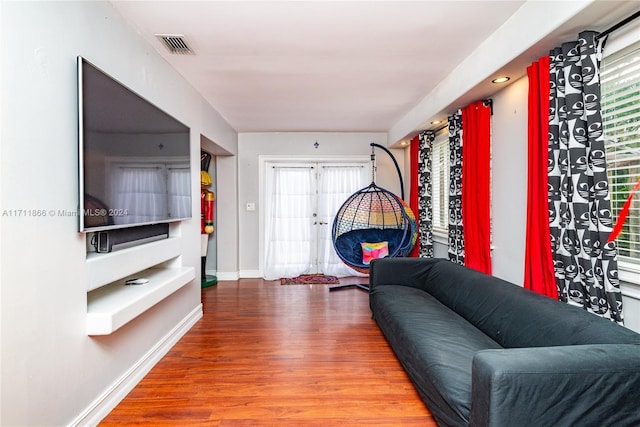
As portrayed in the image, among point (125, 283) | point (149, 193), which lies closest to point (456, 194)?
point (149, 193)

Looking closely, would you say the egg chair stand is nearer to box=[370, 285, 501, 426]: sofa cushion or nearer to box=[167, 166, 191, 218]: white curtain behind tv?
box=[370, 285, 501, 426]: sofa cushion

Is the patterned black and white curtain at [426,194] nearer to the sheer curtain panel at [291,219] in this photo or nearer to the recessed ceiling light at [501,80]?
the recessed ceiling light at [501,80]

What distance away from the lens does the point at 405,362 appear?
2154 millimetres

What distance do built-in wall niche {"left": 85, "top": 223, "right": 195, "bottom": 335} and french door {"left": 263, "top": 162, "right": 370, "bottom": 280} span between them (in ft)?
9.08

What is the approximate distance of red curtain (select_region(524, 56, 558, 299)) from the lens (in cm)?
207

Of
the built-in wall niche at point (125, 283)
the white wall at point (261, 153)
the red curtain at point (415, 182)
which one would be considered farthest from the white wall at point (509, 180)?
the white wall at point (261, 153)

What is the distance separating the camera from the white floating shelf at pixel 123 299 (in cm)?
177

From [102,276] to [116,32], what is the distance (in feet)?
4.94

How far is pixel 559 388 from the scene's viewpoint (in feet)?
3.98

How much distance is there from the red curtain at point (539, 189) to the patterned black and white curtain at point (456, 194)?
107 cm

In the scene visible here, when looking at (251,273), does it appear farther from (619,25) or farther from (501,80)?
(619,25)

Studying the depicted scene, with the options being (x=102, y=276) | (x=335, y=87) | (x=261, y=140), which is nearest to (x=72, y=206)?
(x=102, y=276)

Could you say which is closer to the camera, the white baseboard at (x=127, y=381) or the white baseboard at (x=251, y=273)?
the white baseboard at (x=127, y=381)

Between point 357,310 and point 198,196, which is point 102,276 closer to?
point 198,196
